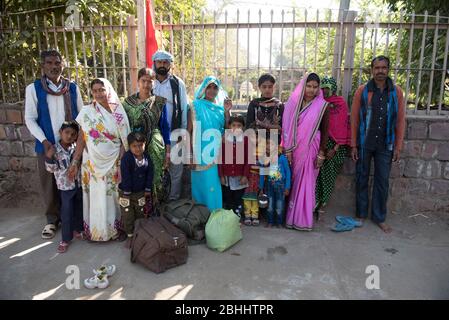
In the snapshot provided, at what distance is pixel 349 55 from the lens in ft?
13.6

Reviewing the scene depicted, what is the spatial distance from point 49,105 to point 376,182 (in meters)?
3.56

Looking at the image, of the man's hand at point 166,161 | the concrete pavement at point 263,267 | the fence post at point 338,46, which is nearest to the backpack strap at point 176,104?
the man's hand at point 166,161

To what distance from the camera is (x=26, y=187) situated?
4.69 meters

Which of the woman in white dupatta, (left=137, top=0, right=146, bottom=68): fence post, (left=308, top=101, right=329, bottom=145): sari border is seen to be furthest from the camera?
(left=137, top=0, right=146, bottom=68): fence post

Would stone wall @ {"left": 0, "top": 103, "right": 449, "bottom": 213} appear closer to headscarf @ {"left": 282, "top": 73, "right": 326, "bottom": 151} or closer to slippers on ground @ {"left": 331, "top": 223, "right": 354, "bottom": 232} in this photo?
slippers on ground @ {"left": 331, "top": 223, "right": 354, "bottom": 232}

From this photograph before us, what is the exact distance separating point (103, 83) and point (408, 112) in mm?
3449

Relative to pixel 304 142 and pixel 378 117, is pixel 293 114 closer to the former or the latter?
pixel 304 142

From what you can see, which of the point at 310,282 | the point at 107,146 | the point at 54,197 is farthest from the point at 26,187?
the point at 310,282

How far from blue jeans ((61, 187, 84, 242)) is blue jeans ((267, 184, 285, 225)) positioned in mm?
1974

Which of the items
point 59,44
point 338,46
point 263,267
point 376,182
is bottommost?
point 263,267

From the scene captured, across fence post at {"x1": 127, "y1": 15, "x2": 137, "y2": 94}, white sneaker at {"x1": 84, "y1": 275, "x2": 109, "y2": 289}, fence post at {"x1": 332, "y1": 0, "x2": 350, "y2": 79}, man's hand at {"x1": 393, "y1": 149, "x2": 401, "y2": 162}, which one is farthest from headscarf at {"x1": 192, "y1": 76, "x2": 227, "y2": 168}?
man's hand at {"x1": 393, "y1": 149, "x2": 401, "y2": 162}

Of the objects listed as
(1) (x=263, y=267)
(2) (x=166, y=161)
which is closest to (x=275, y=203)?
(1) (x=263, y=267)

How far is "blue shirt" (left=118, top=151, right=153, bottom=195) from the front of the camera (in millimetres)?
3304
